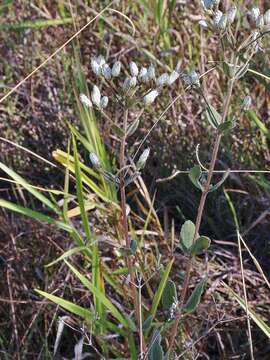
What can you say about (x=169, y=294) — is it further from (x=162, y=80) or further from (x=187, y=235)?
(x=162, y=80)

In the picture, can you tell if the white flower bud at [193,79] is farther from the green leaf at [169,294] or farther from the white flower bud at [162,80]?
the green leaf at [169,294]

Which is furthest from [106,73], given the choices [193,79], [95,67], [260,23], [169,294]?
[169,294]

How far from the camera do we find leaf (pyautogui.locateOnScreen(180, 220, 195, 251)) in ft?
3.58

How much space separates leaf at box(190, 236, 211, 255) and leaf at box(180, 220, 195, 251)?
0.7 inches

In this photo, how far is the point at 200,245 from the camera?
41.7 inches

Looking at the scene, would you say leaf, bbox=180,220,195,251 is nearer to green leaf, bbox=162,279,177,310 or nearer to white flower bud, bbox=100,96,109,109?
green leaf, bbox=162,279,177,310

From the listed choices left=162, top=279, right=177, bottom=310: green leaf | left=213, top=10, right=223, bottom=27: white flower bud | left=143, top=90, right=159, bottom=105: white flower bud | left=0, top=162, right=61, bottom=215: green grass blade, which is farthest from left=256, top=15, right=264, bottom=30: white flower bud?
left=0, top=162, right=61, bottom=215: green grass blade

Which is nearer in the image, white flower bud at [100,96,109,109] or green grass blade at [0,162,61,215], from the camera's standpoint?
white flower bud at [100,96,109,109]

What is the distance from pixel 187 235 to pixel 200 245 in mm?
46

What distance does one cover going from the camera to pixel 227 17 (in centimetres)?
100

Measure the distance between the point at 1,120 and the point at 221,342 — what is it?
3.03 ft

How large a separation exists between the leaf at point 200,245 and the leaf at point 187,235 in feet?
0.06

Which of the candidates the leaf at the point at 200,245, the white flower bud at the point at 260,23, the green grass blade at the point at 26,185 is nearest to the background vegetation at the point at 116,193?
the green grass blade at the point at 26,185

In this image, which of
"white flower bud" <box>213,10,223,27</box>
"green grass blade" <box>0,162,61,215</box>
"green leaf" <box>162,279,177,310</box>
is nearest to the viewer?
"white flower bud" <box>213,10,223,27</box>
